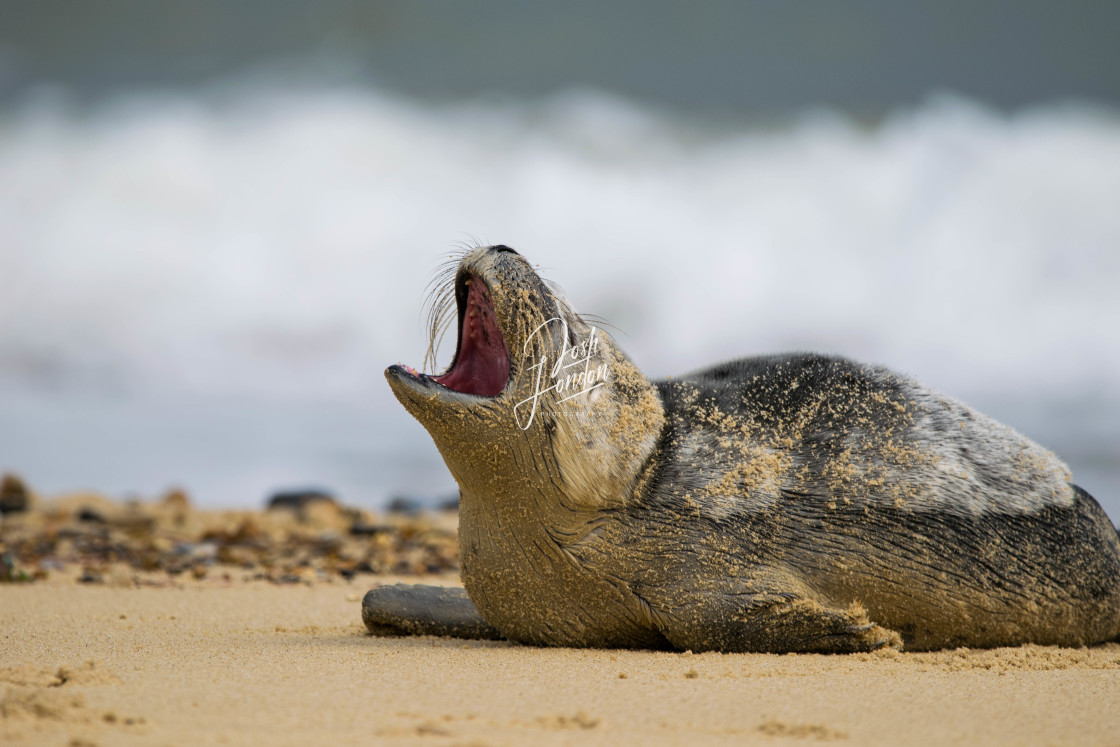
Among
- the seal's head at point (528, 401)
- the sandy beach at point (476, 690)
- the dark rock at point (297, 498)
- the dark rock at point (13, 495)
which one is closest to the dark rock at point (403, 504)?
the dark rock at point (297, 498)

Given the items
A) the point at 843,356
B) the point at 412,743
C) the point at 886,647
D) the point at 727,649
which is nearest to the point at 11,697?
the point at 412,743

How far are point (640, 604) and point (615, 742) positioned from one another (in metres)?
1.76

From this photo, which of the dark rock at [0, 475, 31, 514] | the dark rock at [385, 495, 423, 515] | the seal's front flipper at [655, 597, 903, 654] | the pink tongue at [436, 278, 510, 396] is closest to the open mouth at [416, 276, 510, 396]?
the pink tongue at [436, 278, 510, 396]

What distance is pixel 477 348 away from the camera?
5.01 meters

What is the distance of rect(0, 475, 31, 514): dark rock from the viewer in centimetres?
1359

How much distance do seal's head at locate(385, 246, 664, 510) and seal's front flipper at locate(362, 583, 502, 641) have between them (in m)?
0.79

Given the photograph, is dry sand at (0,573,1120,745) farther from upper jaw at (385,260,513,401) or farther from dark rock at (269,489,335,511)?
dark rock at (269,489,335,511)

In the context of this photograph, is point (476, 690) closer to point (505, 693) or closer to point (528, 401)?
point (505, 693)

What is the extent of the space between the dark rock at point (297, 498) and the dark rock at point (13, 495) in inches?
133

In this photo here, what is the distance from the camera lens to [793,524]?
15.5 feet

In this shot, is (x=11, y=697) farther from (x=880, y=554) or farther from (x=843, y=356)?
(x=843, y=356)

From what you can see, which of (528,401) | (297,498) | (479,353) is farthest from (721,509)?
(297,498)

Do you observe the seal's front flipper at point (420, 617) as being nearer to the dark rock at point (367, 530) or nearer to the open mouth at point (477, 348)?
→ the open mouth at point (477, 348)

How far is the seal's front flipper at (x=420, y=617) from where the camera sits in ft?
17.1
